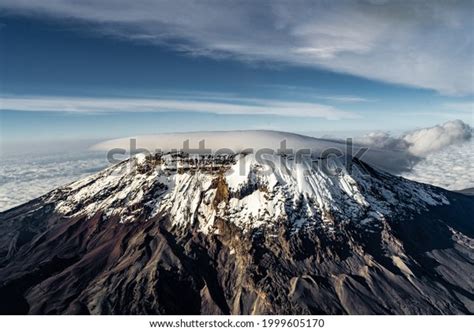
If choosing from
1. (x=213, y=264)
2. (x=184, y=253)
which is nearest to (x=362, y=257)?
(x=213, y=264)

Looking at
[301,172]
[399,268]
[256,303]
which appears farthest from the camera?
[301,172]

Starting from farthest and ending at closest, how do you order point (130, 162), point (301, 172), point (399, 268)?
point (130, 162) < point (301, 172) < point (399, 268)

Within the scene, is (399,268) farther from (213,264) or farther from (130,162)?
(130,162)

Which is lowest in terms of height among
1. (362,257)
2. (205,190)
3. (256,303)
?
(256,303)

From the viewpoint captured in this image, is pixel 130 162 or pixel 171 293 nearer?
pixel 171 293

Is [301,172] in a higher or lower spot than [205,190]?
higher

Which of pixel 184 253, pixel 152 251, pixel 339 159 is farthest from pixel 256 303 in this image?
pixel 339 159

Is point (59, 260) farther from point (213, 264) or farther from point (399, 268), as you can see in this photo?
point (399, 268)
